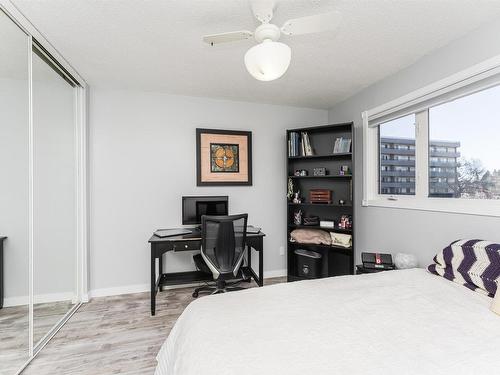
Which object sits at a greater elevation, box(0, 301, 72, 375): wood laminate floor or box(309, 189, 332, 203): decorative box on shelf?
box(309, 189, 332, 203): decorative box on shelf

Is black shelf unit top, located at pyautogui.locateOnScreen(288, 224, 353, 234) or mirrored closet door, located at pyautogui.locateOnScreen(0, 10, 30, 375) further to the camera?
black shelf unit top, located at pyautogui.locateOnScreen(288, 224, 353, 234)

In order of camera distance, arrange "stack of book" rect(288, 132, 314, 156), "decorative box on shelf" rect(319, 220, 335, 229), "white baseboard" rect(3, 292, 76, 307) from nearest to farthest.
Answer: "white baseboard" rect(3, 292, 76, 307) < "decorative box on shelf" rect(319, 220, 335, 229) < "stack of book" rect(288, 132, 314, 156)

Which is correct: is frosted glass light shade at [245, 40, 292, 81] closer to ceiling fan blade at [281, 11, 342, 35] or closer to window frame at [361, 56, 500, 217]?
ceiling fan blade at [281, 11, 342, 35]

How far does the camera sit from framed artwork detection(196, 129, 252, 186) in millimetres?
3430

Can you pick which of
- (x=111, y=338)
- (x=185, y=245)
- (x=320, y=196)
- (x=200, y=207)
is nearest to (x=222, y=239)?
(x=185, y=245)

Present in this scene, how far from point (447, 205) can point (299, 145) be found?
1.83m

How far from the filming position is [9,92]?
1.75 metres

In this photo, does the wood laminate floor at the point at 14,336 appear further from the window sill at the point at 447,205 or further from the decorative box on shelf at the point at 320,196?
the window sill at the point at 447,205

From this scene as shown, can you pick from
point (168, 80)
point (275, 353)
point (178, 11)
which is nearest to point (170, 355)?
point (275, 353)

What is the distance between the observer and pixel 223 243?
8.62ft

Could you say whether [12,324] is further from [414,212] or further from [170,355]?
[414,212]

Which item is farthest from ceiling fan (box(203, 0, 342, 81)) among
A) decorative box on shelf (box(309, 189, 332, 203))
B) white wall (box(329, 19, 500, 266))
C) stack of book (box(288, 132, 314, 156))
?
decorative box on shelf (box(309, 189, 332, 203))

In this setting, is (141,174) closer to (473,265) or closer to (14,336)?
(14,336)

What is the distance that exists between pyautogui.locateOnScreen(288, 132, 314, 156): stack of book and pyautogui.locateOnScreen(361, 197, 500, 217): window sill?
1.06 metres
